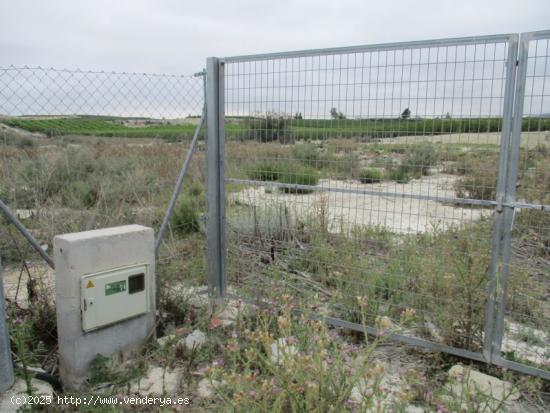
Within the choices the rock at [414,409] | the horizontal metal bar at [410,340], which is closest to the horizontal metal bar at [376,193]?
the horizontal metal bar at [410,340]

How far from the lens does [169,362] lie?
3.55 m

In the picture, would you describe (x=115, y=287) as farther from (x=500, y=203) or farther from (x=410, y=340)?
(x=500, y=203)

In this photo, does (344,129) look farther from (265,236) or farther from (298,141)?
(265,236)

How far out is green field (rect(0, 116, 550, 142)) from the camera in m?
3.23

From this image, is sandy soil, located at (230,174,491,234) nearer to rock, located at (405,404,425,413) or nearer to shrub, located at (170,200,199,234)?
rock, located at (405,404,425,413)

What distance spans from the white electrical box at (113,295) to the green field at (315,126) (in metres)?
1.56

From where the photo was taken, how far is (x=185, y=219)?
7.02 metres

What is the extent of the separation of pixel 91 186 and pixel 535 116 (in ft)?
→ 22.2

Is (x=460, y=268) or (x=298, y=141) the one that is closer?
(x=460, y=268)

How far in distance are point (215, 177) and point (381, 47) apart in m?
1.91

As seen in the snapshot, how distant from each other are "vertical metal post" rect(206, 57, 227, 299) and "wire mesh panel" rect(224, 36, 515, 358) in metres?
0.08

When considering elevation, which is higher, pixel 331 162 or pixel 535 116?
pixel 535 116

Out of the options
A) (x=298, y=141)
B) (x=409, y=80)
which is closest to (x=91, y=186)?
(x=298, y=141)

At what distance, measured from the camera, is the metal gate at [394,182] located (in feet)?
10.5
